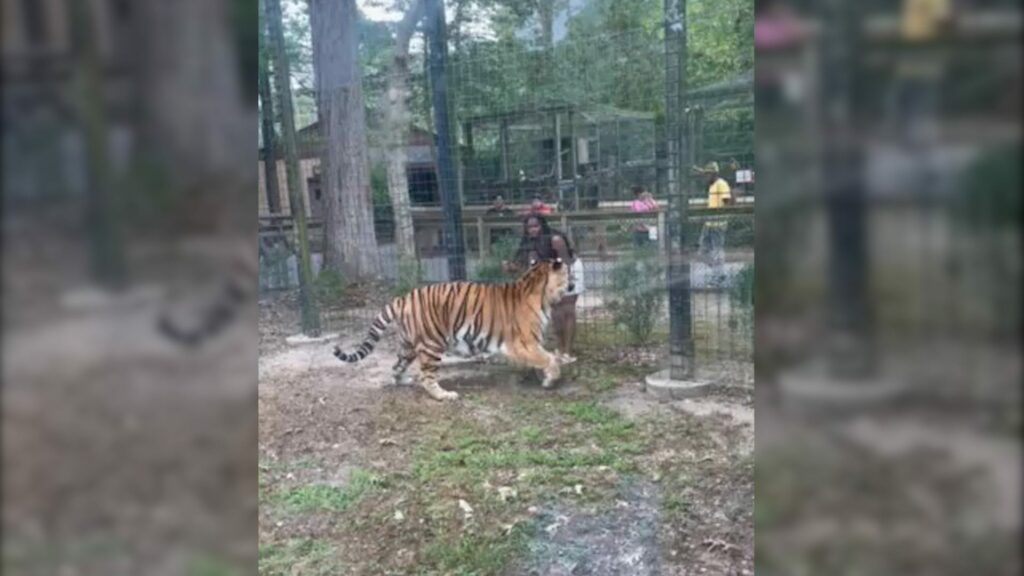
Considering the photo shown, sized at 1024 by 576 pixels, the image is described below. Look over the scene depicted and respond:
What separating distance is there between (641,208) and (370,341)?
887mm

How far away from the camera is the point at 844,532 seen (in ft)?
1.35

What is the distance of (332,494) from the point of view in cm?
180

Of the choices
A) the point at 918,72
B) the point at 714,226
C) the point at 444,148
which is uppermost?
the point at 444,148

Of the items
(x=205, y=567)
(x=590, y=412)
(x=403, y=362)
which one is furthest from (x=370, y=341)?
(x=205, y=567)

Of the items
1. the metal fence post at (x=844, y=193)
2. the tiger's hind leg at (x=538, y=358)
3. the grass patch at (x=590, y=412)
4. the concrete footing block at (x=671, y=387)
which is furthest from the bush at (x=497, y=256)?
the metal fence post at (x=844, y=193)

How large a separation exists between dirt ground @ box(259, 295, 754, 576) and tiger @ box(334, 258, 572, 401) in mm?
46

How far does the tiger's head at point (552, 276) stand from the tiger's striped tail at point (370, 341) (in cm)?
43

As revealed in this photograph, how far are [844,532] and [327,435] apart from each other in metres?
1.72

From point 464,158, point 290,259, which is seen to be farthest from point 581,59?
point 290,259

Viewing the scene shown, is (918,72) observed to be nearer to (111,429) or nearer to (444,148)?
(111,429)

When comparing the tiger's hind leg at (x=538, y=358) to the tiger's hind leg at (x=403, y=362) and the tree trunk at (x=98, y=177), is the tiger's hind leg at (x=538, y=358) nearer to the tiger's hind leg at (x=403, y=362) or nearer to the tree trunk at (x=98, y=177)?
the tiger's hind leg at (x=403, y=362)

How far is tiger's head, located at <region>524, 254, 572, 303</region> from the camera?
6.93ft

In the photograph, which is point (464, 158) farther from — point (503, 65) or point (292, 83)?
point (292, 83)

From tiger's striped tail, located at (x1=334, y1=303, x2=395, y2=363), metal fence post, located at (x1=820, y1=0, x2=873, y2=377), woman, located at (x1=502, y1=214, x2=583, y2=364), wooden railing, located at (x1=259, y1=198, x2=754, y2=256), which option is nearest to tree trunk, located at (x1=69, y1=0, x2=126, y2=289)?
metal fence post, located at (x1=820, y1=0, x2=873, y2=377)
